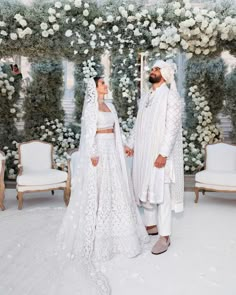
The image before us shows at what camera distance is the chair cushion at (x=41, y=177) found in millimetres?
5594

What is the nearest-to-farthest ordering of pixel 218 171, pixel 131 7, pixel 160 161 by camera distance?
1. pixel 160 161
2. pixel 131 7
3. pixel 218 171

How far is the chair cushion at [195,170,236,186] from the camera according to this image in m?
5.80

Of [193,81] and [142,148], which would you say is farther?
[193,81]

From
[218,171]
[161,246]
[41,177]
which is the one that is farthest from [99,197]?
[218,171]

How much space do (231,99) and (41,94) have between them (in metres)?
3.61

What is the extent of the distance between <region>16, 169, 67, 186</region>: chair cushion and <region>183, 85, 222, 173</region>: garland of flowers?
2613 mm

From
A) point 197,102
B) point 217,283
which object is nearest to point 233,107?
point 197,102

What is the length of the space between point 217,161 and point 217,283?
11.2 ft

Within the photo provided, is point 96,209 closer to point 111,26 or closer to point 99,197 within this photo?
point 99,197

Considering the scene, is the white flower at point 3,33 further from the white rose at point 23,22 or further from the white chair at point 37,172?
the white chair at point 37,172

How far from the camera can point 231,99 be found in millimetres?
7898

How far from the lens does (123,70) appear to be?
7.80m

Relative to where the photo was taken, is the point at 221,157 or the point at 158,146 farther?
the point at 221,157

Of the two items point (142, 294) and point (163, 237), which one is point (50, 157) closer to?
point (163, 237)
